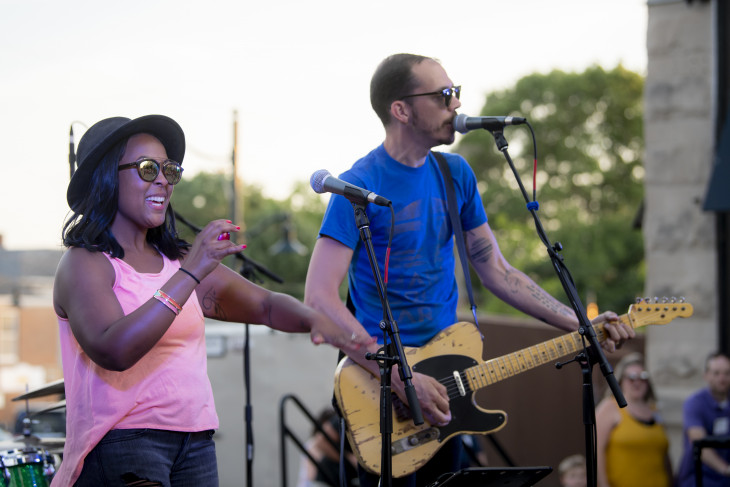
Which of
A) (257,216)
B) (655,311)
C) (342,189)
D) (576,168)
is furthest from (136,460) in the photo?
(257,216)

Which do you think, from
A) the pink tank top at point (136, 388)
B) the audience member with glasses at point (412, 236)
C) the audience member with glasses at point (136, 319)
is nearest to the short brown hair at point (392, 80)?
the audience member with glasses at point (412, 236)

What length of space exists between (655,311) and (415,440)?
4.13 ft

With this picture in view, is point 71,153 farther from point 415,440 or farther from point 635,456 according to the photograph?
point 635,456

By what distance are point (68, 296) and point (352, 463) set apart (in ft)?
17.1

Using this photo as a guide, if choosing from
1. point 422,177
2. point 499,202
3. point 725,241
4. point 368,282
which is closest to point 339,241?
point 368,282

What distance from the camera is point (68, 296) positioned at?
2.60 metres

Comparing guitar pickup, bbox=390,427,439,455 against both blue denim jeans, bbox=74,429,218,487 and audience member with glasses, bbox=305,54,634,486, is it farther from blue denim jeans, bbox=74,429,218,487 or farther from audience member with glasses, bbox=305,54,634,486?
blue denim jeans, bbox=74,429,218,487

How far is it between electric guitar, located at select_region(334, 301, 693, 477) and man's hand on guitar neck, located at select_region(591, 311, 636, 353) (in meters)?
0.03

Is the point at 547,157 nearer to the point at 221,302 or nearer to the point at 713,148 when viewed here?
the point at 713,148

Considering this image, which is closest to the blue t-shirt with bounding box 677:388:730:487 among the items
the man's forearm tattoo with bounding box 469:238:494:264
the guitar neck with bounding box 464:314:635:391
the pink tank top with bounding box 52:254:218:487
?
the guitar neck with bounding box 464:314:635:391

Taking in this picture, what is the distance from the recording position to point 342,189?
305 cm

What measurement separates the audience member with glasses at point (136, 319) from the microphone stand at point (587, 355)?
935 millimetres

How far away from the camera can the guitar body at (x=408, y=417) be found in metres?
3.56

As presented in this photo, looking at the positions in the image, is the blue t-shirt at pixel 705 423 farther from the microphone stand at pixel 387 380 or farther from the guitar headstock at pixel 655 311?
the microphone stand at pixel 387 380
